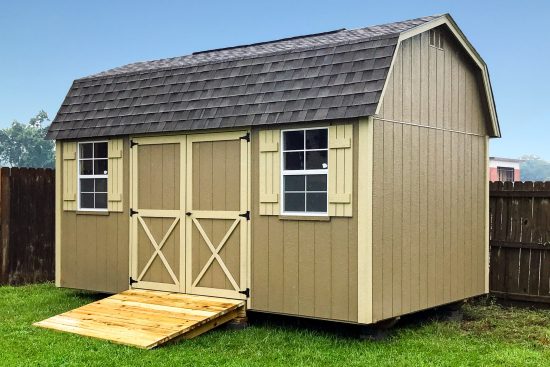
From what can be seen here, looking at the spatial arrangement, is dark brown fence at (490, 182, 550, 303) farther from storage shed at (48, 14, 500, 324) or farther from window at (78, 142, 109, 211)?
window at (78, 142, 109, 211)

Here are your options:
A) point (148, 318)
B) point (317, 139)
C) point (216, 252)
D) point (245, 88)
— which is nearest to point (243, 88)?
point (245, 88)

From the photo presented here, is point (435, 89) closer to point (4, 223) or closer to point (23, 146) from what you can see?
point (4, 223)

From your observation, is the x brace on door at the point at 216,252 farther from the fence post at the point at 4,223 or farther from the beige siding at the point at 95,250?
the fence post at the point at 4,223

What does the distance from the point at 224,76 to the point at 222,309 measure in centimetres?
299

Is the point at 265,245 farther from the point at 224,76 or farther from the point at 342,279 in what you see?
the point at 224,76

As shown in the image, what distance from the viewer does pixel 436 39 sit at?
9.09 meters

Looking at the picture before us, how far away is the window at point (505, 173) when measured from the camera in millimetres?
30341

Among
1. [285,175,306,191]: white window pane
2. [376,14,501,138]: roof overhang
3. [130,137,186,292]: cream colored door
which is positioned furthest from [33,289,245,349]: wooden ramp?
[376,14,501,138]: roof overhang

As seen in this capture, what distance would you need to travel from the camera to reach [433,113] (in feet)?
29.7

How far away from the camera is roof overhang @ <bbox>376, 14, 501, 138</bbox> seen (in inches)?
327

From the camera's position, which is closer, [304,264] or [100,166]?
[304,264]

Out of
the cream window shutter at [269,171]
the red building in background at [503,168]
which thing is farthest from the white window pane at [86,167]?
the red building in background at [503,168]

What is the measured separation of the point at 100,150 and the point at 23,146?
151ft

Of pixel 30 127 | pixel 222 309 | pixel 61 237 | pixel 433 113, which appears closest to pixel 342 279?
pixel 222 309
